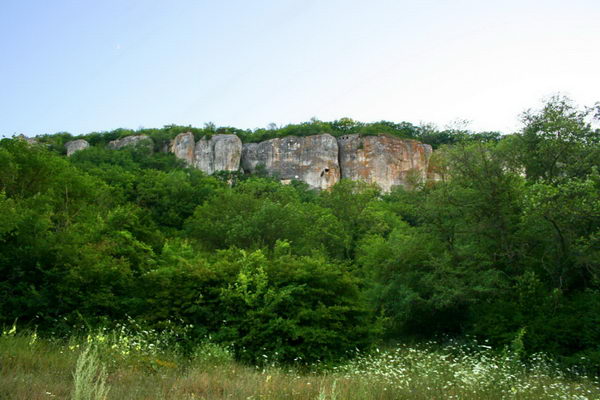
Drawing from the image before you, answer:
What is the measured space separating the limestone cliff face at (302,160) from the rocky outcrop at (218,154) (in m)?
2.58

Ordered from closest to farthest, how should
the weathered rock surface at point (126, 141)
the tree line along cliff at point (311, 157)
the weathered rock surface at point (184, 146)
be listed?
the tree line along cliff at point (311, 157) < the weathered rock surface at point (126, 141) < the weathered rock surface at point (184, 146)

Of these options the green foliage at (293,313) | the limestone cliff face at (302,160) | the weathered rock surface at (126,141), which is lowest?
the green foliage at (293,313)

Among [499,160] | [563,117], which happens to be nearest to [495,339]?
[499,160]

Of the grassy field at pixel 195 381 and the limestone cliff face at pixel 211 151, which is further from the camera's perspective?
the limestone cliff face at pixel 211 151

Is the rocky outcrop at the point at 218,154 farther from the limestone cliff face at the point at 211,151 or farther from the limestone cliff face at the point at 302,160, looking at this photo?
the limestone cliff face at the point at 302,160

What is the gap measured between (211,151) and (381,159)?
23054 mm

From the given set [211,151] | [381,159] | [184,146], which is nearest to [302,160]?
[381,159]

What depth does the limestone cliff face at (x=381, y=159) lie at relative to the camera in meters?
67.4

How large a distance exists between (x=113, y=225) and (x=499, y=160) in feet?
48.6

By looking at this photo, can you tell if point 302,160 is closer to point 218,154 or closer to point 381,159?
point 381,159

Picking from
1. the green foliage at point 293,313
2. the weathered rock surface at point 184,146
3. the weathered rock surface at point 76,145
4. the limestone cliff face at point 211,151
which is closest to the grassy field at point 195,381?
the green foliage at point 293,313

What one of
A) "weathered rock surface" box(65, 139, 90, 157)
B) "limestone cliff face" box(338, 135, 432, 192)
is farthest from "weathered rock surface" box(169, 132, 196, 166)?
"limestone cliff face" box(338, 135, 432, 192)

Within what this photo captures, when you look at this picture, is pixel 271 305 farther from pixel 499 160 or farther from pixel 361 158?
pixel 361 158

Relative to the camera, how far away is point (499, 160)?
18734mm
